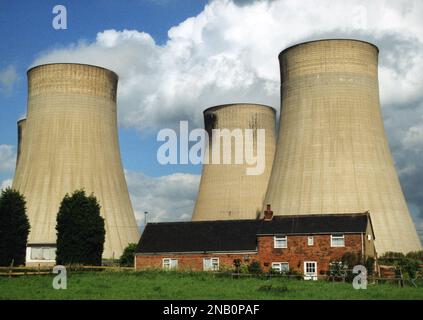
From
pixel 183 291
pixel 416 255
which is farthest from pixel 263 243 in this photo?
pixel 183 291

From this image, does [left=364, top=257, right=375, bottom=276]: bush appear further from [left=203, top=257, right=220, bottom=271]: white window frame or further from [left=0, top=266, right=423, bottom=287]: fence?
[left=203, top=257, right=220, bottom=271]: white window frame

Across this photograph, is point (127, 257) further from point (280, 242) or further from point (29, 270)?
point (280, 242)

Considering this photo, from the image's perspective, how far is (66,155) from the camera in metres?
40.1

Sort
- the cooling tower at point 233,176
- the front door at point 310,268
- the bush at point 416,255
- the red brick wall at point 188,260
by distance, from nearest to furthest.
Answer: the front door at point 310,268 < the red brick wall at point 188,260 < the bush at point 416,255 < the cooling tower at point 233,176

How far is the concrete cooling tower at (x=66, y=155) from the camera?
39.8 m

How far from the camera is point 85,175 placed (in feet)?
131

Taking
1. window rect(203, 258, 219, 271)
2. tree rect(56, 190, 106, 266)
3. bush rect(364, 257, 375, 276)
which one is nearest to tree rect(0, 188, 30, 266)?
tree rect(56, 190, 106, 266)

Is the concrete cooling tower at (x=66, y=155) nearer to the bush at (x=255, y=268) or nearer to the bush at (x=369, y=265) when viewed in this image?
the bush at (x=255, y=268)

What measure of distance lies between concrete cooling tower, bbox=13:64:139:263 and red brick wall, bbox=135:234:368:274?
10.3 metres

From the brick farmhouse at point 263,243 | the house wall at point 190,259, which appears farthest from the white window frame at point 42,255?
the house wall at point 190,259

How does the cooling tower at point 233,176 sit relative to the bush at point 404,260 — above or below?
above

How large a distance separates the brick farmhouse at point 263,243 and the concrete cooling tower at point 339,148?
3691 mm

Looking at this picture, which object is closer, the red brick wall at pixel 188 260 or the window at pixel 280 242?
the window at pixel 280 242

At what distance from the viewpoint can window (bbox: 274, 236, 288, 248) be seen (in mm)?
30125
